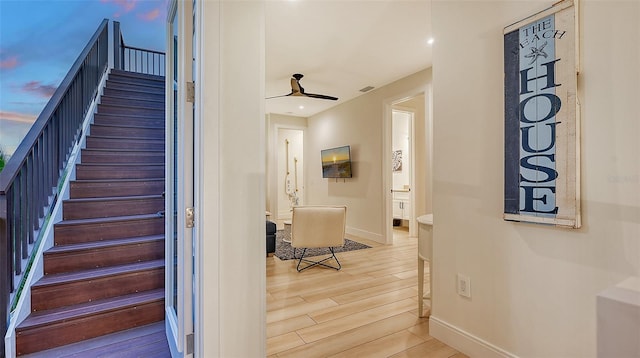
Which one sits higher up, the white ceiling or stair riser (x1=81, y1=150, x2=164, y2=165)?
the white ceiling

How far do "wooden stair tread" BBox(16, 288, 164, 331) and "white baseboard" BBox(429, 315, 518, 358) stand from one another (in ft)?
6.68

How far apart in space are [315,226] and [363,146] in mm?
2431

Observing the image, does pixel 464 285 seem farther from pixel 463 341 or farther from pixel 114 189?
pixel 114 189

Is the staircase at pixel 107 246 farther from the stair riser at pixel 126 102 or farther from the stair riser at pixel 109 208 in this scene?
the stair riser at pixel 126 102

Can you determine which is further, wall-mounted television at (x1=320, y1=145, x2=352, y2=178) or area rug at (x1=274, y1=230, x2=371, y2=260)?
wall-mounted television at (x1=320, y1=145, x2=352, y2=178)

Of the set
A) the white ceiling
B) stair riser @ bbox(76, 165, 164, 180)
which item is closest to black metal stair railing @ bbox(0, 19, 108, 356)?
stair riser @ bbox(76, 165, 164, 180)

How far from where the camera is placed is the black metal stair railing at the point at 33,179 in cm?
171

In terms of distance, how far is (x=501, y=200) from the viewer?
158cm

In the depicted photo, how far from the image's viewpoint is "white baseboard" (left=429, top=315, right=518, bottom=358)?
161cm

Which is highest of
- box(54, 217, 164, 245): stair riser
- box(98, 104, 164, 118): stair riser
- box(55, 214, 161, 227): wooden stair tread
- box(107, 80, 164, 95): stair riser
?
box(107, 80, 164, 95): stair riser

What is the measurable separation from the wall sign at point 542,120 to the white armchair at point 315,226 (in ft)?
6.96

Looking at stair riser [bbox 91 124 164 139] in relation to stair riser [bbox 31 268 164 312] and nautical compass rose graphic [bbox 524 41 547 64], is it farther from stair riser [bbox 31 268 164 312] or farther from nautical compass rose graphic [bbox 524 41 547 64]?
nautical compass rose graphic [bbox 524 41 547 64]

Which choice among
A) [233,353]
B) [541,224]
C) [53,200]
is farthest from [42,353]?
[541,224]

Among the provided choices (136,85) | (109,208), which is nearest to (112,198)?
(109,208)
